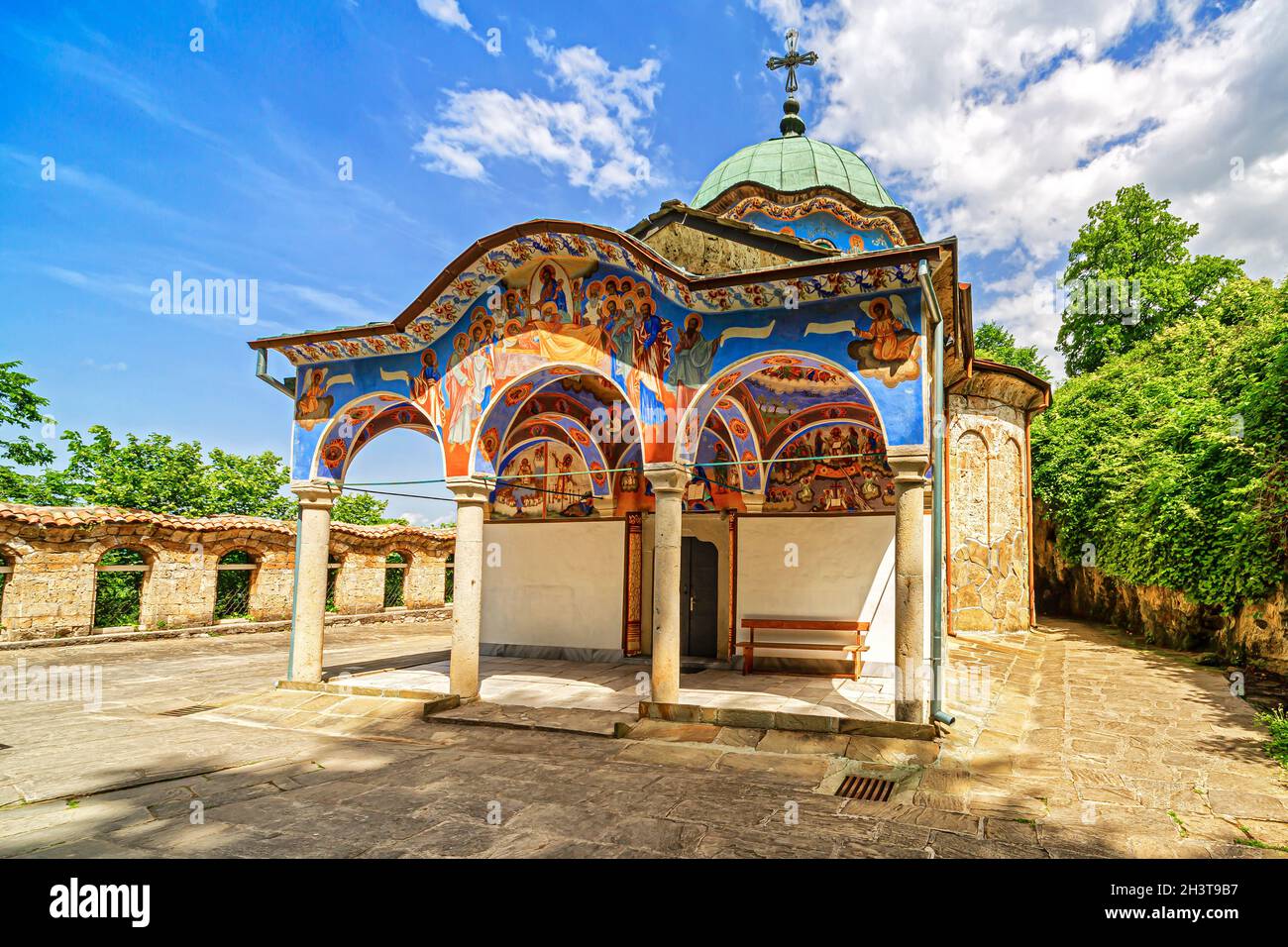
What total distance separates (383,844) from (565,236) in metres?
5.85

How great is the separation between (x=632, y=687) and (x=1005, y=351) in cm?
2333

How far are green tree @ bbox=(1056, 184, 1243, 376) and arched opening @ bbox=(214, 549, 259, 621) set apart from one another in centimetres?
2531

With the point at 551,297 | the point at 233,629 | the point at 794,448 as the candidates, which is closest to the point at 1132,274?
the point at 794,448

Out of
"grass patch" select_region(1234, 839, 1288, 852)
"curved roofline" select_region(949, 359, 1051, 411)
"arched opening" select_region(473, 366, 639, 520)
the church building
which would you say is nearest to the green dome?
the church building

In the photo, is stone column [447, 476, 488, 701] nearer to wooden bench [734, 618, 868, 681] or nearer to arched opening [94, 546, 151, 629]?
wooden bench [734, 618, 868, 681]

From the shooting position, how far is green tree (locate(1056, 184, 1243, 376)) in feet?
70.3

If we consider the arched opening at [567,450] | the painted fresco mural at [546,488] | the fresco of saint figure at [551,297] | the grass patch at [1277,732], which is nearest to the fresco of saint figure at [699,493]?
the arched opening at [567,450]

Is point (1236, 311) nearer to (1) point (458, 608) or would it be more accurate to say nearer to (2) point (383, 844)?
(1) point (458, 608)

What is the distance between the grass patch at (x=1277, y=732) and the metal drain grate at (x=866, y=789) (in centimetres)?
320

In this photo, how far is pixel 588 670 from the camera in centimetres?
1050

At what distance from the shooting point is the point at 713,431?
10594 millimetres

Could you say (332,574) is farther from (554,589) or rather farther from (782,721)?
(782,721)

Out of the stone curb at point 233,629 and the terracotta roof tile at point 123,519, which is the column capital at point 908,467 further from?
the stone curb at point 233,629
